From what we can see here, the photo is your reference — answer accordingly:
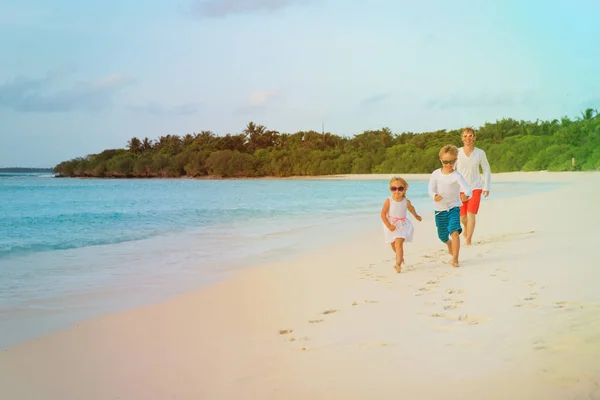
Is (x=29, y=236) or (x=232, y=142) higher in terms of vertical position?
(x=232, y=142)

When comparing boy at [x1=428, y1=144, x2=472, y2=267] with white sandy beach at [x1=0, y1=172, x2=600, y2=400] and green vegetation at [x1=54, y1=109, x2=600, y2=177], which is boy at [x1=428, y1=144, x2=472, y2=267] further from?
green vegetation at [x1=54, y1=109, x2=600, y2=177]

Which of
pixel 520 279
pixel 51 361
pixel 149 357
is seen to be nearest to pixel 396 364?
pixel 149 357

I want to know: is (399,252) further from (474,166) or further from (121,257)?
(121,257)

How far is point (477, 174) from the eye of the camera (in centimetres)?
738

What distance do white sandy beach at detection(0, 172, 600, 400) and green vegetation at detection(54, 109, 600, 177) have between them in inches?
1375

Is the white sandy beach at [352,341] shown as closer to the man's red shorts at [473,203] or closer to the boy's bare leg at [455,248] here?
the boy's bare leg at [455,248]

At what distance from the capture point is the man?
7.17m

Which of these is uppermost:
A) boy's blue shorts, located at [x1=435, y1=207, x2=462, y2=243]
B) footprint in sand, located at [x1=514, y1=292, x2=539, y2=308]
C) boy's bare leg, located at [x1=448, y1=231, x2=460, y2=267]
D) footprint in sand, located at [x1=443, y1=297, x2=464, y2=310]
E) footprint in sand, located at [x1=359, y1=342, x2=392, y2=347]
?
boy's blue shorts, located at [x1=435, y1=207, x2=462, y2=243]

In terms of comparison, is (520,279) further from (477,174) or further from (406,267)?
(477,174)

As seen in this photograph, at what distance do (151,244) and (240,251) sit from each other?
2.59m

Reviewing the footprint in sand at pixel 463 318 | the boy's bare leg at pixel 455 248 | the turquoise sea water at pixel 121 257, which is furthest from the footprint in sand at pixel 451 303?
the turquoise sea water at pixel 121 257

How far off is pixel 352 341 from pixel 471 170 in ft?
14.1

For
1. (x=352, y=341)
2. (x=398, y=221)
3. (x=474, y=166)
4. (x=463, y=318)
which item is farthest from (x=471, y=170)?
(x=352, y=341)

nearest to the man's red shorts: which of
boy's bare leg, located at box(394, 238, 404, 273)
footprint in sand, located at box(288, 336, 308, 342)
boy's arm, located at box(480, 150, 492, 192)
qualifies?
boy's arm, located at box(480, 150, 492, 192)
